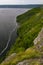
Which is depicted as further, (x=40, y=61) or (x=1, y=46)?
(x=1, y=46)

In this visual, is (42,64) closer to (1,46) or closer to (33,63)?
(33,63)

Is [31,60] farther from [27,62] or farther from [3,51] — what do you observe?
[3,51]

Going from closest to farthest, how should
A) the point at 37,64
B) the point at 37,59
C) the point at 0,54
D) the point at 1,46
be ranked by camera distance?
the point at 37,64
the point at 37,59
the point at 0,54
the point at 1,46

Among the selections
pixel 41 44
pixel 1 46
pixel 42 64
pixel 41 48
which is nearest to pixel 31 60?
pixel 42 64

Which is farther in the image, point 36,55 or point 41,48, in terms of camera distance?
point 41,48

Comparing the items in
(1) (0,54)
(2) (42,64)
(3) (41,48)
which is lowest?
(2) (42,64)

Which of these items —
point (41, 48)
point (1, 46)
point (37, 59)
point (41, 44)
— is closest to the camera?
point (37, 59)

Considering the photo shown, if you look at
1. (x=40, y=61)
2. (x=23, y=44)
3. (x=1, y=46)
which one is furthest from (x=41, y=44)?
(x=1, y=46)

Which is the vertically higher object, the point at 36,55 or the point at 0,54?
the point at 0,54

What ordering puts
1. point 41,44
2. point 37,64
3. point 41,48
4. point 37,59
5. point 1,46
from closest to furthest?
point 37,64, point 37,59, point 41,48, point 41,44, point 1,46
